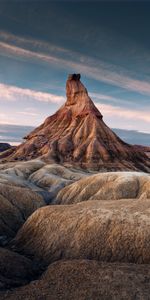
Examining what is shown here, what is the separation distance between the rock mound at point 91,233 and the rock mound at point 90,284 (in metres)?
6.95

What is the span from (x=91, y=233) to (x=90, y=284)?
14830 millimetres

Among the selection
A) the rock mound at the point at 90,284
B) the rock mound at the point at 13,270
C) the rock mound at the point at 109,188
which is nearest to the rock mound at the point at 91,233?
the rock mound at the point at 13,270

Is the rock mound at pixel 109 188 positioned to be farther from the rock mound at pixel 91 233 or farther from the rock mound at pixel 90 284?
the rock mound at pixel 90 284

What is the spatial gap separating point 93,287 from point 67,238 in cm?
1665

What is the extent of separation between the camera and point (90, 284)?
3138 cm

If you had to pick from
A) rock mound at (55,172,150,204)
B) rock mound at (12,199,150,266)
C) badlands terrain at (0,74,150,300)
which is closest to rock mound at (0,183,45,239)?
badlands terrain at (0,74,150,300)

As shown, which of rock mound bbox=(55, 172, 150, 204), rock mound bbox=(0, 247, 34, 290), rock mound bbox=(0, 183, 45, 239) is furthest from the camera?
rock mound bbox=(55, 172, 150, 204)

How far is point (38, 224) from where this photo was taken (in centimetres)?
5359

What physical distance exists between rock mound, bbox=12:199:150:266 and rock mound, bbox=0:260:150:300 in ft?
22.8

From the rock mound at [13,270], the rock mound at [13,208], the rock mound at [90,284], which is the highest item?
the rock mound at [90,284]

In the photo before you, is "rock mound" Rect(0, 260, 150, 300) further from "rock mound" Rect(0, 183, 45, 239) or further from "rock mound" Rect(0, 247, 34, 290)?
"rock mound" Rect(0, 183, 45, 239)

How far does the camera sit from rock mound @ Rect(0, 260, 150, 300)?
30000mm

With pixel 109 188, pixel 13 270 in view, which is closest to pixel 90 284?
pixel 13 270

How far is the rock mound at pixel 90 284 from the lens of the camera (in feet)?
98.4
